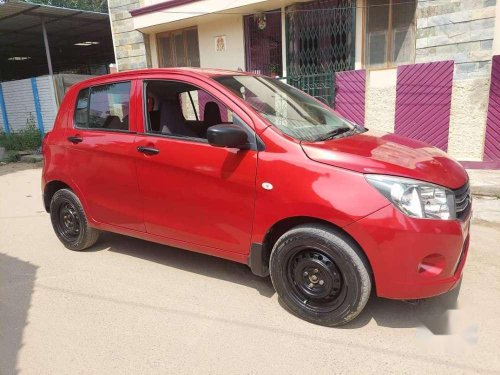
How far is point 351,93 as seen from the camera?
8727 millimetres

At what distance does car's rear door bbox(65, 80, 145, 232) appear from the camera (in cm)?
376

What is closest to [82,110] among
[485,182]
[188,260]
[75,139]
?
[75,139]

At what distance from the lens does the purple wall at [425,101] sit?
302 inches

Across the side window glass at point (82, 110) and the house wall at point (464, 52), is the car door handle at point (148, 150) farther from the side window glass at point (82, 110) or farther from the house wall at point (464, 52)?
the house wall at point (464, 52)

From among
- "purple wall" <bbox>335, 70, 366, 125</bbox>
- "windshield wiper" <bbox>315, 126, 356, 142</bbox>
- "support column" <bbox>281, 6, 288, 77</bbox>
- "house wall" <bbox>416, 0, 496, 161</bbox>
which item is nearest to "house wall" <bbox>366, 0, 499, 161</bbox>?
"house wall" <bbox>416, 0, 496, 161</bbox>

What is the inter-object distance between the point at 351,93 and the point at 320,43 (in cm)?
137

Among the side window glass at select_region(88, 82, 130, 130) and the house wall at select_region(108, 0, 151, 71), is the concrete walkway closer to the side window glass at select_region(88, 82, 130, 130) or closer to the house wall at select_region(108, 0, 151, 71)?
the side window glass at select_region(88, 82, 130, 130)

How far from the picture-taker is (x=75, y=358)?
272 centimetres

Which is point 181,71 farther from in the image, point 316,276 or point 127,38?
point 127,38

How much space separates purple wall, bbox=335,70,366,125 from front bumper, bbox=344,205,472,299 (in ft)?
20.6

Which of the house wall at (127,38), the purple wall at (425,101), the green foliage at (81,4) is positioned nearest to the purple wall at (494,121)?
the purple wall at (425,101)

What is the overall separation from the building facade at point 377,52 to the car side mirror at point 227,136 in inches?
237

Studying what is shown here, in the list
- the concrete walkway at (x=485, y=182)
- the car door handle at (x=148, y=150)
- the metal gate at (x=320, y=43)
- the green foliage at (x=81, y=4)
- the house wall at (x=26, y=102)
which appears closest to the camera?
the car door handle at (x=148, y=150)

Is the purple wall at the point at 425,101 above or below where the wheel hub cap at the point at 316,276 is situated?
above
